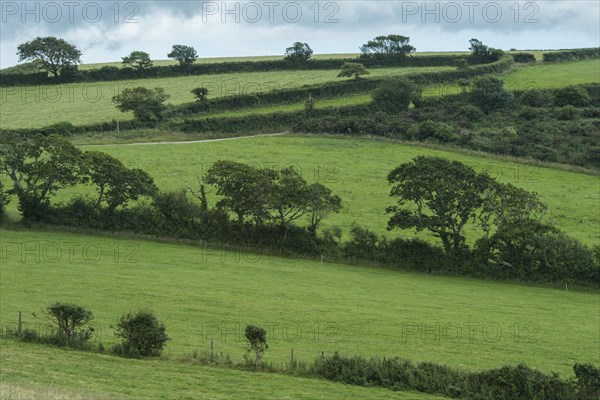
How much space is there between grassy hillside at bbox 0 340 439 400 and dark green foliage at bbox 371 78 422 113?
278 ft

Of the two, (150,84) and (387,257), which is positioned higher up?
(150,84)

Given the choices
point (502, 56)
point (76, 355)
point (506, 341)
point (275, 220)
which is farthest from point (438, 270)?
point (502, 56)

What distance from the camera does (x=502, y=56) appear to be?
148875 millimetres

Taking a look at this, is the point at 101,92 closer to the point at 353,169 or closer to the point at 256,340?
the point at 353,169

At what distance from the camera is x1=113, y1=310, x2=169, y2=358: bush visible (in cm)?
3425

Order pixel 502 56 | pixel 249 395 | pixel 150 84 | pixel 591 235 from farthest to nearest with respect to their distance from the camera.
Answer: pixel 502 56 < pixel 150 84 < pixel 591 235 < pixel 249 395

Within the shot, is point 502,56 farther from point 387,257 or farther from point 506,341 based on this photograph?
point 506,341

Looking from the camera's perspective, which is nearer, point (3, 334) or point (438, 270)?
point (3, 334)

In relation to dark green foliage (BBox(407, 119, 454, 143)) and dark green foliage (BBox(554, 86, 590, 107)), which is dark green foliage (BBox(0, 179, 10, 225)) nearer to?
dark green foliage (BBox(407, 119, 454, 143))

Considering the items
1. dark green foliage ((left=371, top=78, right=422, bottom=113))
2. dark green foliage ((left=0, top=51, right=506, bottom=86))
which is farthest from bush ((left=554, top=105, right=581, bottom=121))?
dark green foliage ((left=0, top=51, right=506, bottom=86))

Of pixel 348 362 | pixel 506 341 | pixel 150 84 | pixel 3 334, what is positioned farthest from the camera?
pixel 150 84

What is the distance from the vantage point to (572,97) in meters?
118

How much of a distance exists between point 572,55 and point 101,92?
86825 mm

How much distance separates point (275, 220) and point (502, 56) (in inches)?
3796
